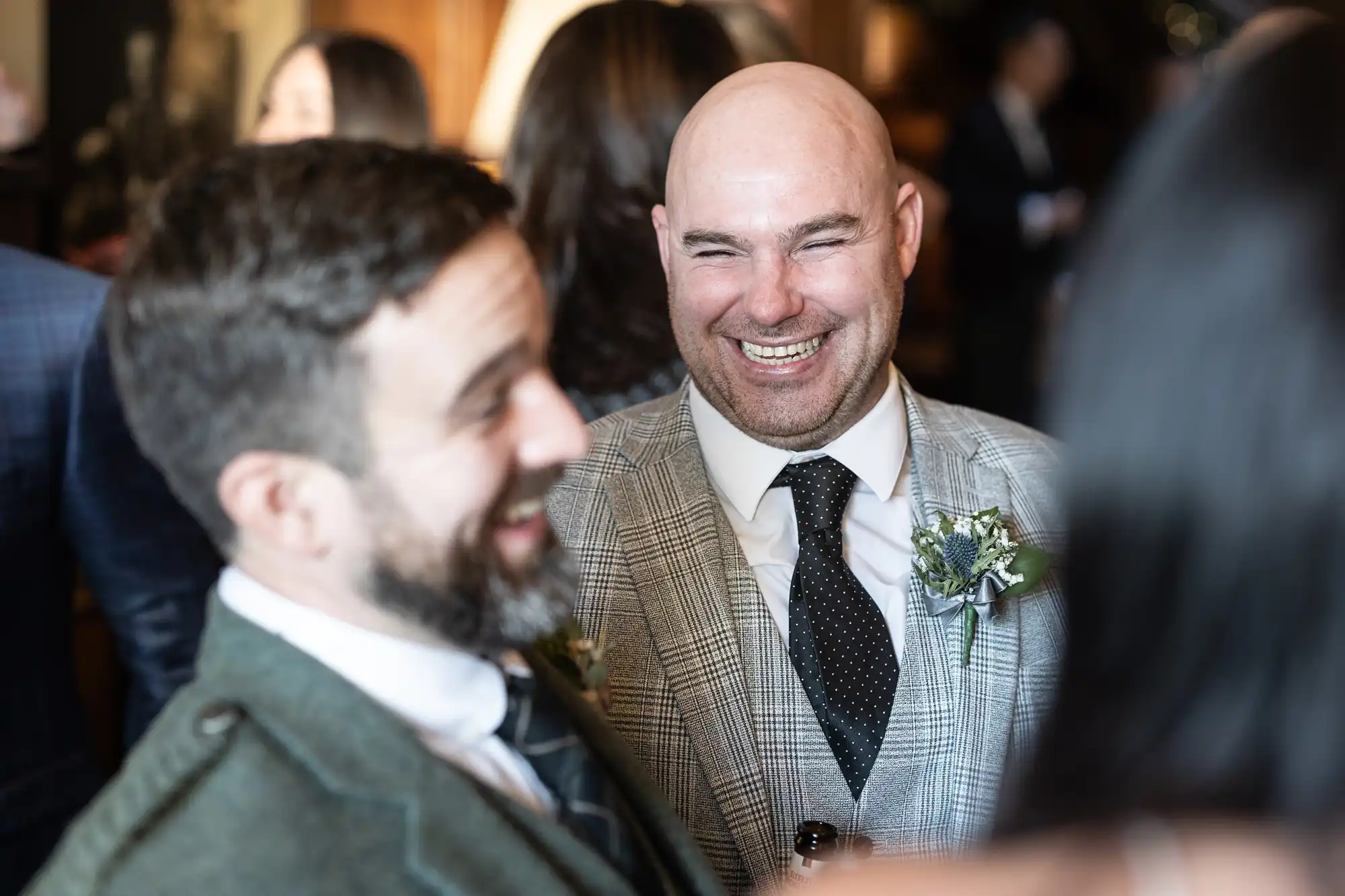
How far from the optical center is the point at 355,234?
1196 millimetres

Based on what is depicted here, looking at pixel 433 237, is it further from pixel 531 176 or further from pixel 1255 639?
pixel 531 176

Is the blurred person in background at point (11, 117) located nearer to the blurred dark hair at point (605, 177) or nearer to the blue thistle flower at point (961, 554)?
the blurred dark hair at point (605, 177)

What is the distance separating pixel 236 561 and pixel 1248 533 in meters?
0.83

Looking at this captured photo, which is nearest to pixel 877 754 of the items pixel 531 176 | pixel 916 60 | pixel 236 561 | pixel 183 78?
pixel 236 561

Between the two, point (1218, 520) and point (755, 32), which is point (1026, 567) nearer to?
point (1218, 520)

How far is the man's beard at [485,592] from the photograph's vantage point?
1.24m

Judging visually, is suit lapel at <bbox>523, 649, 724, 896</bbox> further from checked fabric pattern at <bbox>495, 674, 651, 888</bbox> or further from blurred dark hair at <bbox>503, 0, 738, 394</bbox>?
blurred dark hair at <bbox>503, 0, 738, 394</bbox>

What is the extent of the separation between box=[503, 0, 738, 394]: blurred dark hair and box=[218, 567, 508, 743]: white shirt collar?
1323mm

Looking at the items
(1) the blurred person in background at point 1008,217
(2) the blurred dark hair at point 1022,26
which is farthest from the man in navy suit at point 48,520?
(2) the blurred dark hair at point 1022,26

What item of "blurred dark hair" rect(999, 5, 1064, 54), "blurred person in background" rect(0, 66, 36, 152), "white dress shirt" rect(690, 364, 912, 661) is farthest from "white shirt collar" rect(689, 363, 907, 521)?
"blurred dark hair" rect(999, 5, 1064, 54)

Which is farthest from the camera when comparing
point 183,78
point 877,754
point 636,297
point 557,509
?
point 183,78

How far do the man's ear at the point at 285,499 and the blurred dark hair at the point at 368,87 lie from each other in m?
2.07

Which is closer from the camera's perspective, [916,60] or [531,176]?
[531,176]

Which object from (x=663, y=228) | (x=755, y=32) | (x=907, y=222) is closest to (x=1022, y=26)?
(x=755, y=32)
